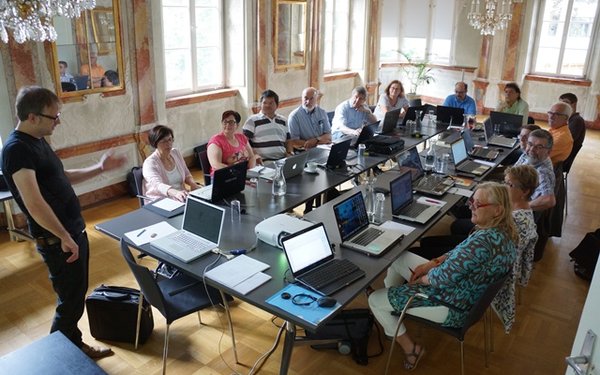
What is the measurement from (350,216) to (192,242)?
101cm

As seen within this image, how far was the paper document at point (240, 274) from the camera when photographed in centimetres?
262

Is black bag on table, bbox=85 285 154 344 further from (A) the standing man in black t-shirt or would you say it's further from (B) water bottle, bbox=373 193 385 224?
(B) water bottle, bbox=373 193 385 224

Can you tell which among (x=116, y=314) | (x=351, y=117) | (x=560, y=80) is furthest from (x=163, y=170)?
(x=560, y=80)

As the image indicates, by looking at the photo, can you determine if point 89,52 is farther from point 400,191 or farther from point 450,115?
point 450,115

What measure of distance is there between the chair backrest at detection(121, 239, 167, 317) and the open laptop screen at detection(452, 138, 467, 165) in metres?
3.27

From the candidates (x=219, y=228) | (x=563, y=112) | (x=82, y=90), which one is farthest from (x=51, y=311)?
(x=563, y=112)

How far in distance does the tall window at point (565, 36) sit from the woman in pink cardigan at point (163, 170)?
31.2ft

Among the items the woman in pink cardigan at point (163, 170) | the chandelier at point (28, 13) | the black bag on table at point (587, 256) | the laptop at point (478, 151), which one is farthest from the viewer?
the laptop at point (478, 151)

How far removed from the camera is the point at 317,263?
111 inches

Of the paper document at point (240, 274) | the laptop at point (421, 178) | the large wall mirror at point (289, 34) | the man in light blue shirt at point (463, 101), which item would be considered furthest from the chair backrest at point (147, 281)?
the large wall mirror at point (289, 34)

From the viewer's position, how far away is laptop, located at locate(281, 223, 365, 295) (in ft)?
8.67

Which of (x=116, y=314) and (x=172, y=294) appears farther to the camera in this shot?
(x=116, y=314)

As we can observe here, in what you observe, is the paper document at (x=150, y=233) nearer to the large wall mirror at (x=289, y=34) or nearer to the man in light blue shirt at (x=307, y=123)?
the man in light blue shirt at (x=307, y=123)

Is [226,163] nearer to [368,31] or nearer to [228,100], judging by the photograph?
[228,100]
